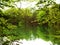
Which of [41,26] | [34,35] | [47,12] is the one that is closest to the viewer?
[47,12]

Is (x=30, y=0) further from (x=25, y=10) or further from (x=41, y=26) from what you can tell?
(x=41, y=26)

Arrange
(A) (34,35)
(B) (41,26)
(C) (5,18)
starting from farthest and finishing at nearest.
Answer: (A) (34,35), (B) (41,26), (C) (5,18)

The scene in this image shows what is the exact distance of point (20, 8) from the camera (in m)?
2.81

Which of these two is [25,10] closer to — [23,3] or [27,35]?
[23,3]

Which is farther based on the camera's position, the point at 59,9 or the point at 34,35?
the point at 34,35

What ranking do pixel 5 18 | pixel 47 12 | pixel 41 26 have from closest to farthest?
1. pixel 5 18
2. pixel 47 12
3. pixel 41 26

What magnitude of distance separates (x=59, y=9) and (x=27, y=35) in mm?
731

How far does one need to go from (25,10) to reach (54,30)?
0.64 meters

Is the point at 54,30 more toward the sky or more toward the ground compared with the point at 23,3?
more toward the ground

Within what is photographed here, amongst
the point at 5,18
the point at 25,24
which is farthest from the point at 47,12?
the point at 5,18

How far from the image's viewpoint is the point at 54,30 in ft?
9.95

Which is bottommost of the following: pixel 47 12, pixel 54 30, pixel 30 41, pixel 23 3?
pixel 30 41

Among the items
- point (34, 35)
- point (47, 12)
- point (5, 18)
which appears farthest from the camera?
point (34, 35)

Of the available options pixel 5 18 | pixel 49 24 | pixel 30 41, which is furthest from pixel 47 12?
pixel 5 18
